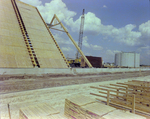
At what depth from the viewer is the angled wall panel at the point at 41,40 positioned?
21625 millimetres

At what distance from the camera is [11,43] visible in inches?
756

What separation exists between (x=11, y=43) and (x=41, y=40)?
6.13 meters

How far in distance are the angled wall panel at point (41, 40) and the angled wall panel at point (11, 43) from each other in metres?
2.05

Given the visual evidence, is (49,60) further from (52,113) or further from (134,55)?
Result: (134,55)

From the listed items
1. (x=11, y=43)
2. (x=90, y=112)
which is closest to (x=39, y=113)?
(x=90, y=112)

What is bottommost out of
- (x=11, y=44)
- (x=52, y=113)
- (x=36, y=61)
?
(x=52, y=113)

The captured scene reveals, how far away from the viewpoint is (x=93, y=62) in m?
Result: 47.3

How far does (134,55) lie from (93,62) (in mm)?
37182

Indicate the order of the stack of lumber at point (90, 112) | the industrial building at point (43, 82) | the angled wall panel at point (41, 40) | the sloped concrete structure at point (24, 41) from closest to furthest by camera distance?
the stack of lumber at point (90, 112), the industrial building at point (43, 82), the sloped concrete structure at point (24, 41), the angled wall panel at point (41, 40)

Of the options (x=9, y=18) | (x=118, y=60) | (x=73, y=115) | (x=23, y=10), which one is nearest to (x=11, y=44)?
(x=9, y=18)

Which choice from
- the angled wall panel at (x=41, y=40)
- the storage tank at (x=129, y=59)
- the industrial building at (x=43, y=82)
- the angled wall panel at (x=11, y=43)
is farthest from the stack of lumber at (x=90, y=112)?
the storage tank at (x=129, y=59)

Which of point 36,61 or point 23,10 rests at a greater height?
point 23,10

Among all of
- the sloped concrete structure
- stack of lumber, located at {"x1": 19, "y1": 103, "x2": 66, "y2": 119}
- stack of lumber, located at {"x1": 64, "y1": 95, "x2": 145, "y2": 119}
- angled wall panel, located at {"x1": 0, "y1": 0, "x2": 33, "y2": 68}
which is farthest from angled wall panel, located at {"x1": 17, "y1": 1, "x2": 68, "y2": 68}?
stack of lumber, located at {"x1": 19, "y1": 103, "x2": 66, "y2": 119}

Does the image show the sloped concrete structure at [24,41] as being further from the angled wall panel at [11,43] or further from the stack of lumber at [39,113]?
the stack of lumber at [39,113]
